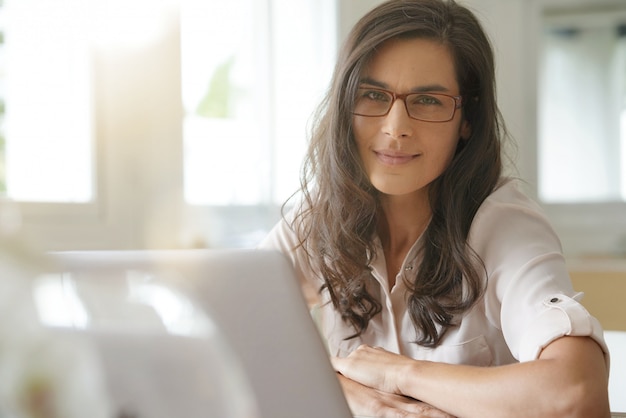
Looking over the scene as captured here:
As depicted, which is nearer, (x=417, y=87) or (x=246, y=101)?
(x=417, y=87)

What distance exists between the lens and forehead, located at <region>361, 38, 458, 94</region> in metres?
1.43

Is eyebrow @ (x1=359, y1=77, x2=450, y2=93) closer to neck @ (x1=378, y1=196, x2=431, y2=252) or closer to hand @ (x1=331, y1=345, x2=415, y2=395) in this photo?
neck @ (x1=378, y1=196, x2=431, y2=252)

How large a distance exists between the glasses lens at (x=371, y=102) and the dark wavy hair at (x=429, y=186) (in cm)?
2

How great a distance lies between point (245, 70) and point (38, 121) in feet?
3.96

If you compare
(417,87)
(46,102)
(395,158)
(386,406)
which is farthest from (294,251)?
(46,102)

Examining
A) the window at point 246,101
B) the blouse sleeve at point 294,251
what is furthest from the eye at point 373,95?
the window at point 246,101

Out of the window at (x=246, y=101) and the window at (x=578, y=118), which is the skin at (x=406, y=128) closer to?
the window at (x=246, y=101)

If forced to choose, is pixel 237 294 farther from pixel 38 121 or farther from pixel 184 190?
pixel 184 190

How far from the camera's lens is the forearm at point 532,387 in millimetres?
1022

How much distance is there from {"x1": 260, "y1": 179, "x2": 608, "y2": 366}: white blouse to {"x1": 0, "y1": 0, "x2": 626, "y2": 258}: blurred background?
485mm

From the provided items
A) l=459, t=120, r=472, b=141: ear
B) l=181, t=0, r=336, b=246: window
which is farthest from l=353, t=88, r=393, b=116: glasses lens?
l=181, t=0, r=336, b=246: window

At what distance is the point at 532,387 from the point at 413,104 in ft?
1.95

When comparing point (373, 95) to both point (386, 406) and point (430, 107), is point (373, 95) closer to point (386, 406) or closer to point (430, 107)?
point (430, 107)

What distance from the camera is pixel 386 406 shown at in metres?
1.08
